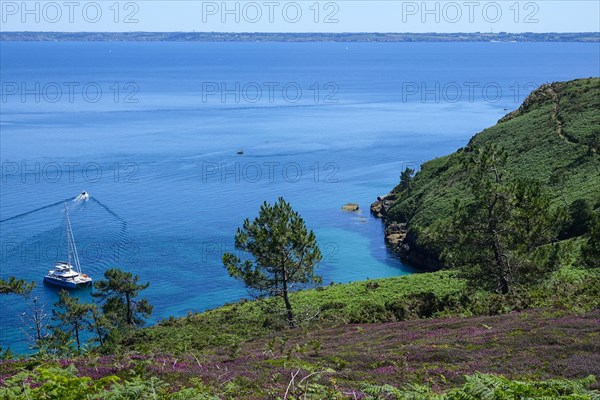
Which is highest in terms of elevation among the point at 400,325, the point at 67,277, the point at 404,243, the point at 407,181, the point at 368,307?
the point at 407,181

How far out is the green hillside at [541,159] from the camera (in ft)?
216

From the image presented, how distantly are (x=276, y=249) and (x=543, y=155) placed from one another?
49.8 metres

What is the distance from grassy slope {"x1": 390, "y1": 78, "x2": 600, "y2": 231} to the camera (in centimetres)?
6588

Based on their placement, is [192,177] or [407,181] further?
[192,177]

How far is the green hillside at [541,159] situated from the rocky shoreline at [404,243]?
0.43 m

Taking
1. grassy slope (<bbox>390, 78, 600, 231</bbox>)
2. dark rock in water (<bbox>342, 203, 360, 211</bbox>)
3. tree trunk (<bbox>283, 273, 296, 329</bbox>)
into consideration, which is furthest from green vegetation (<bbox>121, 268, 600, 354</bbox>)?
dark rock in water (<bbox>342, 203, 360, 211</bbox>)

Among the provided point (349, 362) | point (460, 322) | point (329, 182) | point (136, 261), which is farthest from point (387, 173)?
point (349, 362)

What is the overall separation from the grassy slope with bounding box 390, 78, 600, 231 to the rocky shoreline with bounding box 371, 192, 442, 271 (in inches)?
61.4

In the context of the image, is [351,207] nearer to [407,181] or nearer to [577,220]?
[407,181]

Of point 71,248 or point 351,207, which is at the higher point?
point 351,207

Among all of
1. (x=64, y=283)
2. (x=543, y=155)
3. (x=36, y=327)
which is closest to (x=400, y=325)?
(x=36, y=327)

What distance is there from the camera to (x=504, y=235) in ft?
113

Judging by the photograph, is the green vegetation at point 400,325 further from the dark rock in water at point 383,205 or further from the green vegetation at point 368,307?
the dark rock in water at point 383,205

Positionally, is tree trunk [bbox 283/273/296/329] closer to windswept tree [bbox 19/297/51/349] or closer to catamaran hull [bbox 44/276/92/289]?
windswept tree [bbox 19/297/51/349]
